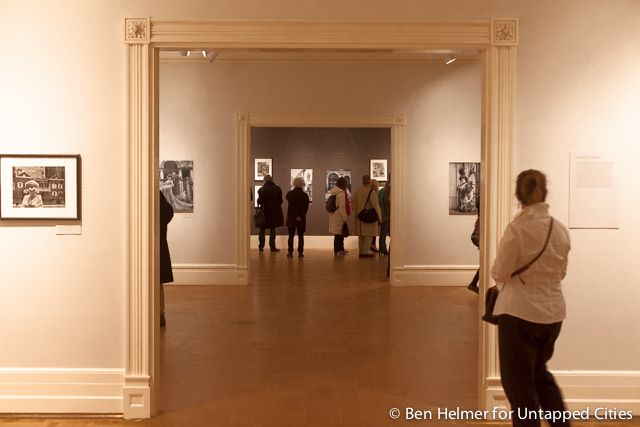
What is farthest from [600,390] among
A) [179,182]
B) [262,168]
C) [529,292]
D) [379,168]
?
[262,168]

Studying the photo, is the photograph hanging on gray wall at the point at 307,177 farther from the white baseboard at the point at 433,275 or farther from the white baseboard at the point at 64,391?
the white baseboard at the point at 64,391

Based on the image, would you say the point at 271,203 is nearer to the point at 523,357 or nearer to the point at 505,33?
the point at 505,33

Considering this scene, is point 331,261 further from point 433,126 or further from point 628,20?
point 628,20

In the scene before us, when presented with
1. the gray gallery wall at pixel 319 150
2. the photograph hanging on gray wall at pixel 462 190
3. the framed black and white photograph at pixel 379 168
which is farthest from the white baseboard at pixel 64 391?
the framed black and white photograph at pixel 379 168

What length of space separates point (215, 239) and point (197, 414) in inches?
287

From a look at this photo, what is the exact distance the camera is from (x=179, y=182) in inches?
499

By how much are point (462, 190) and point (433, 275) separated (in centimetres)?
170

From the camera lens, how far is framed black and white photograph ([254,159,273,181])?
66.8 feet

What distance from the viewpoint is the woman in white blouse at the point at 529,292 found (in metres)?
4.01

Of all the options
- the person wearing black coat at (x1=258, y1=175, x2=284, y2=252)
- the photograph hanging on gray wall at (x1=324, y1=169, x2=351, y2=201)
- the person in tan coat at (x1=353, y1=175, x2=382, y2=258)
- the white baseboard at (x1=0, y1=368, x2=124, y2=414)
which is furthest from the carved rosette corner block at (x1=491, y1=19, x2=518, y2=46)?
the photograph hanging on gray wall at (x1=324, y1=169, x2=351, y2=201)

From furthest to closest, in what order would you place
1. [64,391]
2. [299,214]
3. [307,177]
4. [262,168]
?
[307,177], [262,168], [299,214], [64,391]

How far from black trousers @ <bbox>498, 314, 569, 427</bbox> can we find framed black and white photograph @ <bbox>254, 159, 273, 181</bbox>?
16603 millimetres

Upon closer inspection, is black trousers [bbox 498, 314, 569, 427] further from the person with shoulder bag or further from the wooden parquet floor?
the person with shoulder bag

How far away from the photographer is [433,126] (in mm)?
12570
